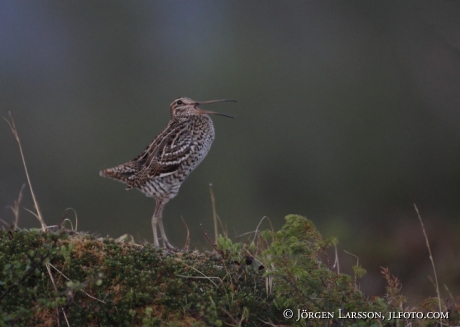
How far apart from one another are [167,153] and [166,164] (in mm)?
114

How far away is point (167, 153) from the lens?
25.1ft

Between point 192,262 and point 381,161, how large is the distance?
1221 centimetres

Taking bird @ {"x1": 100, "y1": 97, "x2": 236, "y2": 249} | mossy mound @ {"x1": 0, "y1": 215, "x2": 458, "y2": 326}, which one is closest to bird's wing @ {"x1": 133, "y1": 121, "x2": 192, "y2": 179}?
bird @ {"x1": 100, "y1": 97, "x2": 236, "y2": 249}

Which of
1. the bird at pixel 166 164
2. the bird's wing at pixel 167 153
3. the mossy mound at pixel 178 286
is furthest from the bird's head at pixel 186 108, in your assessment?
the mossy mound at pixel 178 286

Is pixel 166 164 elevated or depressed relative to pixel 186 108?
depressed

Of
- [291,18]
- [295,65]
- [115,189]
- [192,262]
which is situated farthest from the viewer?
[291,18]

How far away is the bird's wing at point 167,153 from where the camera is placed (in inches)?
299

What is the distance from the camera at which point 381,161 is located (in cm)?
1714

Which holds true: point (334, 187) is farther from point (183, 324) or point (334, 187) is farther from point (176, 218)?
point (183, 324)

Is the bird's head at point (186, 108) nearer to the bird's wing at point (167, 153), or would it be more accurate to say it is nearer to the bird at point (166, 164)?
the bird at point (166, 164)

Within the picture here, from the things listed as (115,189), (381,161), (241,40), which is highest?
(241,40)

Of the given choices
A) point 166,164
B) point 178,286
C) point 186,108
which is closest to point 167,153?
point 166,164

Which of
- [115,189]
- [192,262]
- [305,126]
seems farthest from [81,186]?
[192,262]

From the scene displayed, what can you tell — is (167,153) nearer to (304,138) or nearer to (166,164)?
(166,164)
